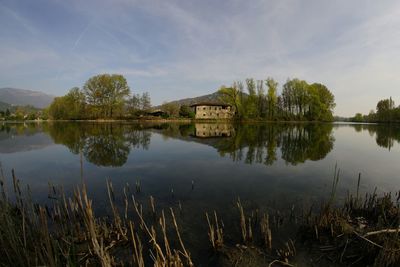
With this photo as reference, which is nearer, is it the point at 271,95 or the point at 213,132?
the point at 213,132

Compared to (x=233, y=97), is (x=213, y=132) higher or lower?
lower

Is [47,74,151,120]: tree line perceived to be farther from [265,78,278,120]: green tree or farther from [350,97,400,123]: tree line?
[350,97,400,123]: tree line

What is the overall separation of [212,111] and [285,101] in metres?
35.1

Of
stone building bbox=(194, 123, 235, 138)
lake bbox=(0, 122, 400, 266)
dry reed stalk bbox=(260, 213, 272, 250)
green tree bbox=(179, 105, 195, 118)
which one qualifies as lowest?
lake bbox=(0, 122, 400, 266)

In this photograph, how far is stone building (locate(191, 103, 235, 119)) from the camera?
102m

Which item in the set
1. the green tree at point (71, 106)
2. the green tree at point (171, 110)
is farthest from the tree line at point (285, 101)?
the green tree at point (71, 106)

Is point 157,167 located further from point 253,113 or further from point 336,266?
point 253,113

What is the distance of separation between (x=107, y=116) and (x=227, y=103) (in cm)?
5316

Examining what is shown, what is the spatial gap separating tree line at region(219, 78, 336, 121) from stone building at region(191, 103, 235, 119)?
328 inches

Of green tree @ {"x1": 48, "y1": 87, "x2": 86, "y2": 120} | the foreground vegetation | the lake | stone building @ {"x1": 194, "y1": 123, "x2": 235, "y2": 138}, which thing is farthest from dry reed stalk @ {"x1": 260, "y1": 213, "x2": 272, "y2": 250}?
green tree @ {"x1": 48, "y1": 87, "x2": 86, "y2": 120}

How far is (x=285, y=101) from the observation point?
10038 cm

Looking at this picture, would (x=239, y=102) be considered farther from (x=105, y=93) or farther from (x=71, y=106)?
(x=71, y=106)

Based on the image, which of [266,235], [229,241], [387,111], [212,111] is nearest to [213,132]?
[229,241]

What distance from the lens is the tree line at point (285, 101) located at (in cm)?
9100
